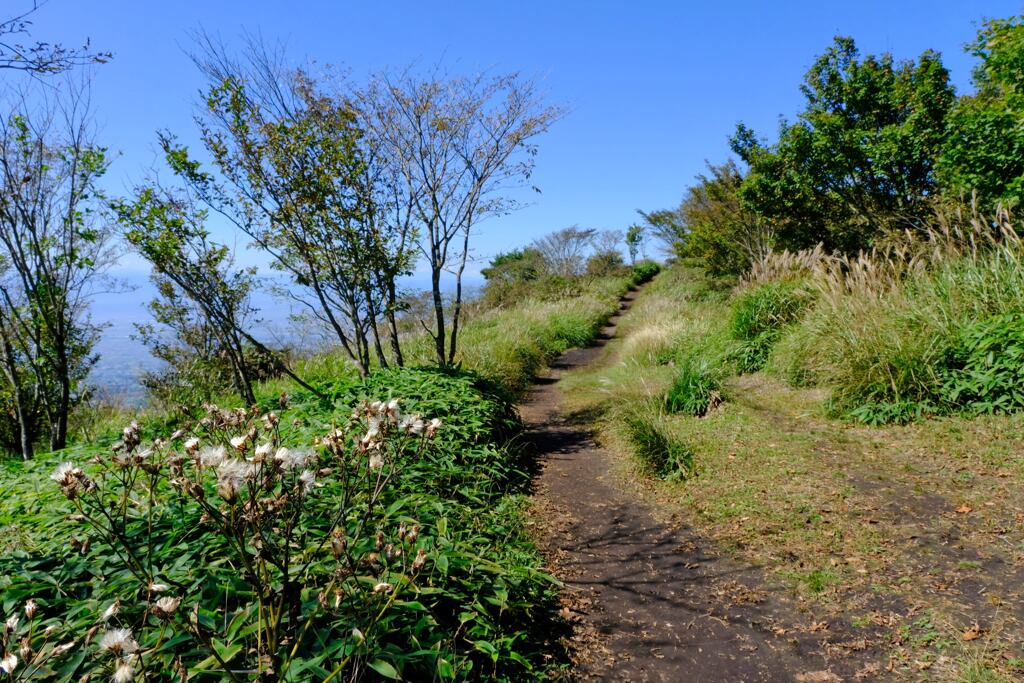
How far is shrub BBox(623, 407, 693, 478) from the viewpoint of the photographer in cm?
465

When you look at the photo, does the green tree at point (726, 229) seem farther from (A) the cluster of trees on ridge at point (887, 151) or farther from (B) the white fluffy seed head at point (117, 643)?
(B) the white fluffy seed head at point (117, 643)

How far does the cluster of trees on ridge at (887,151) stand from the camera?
642 cm

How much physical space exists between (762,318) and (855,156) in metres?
3.78

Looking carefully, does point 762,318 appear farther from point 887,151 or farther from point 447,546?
point 447,546

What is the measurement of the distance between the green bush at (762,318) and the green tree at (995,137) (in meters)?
2.32

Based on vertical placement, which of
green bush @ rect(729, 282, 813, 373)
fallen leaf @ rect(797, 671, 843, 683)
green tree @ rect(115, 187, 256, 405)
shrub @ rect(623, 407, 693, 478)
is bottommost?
fallen leaf @ rect(797, 671, 843, 683)

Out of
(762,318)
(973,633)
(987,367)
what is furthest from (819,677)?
(762,318)

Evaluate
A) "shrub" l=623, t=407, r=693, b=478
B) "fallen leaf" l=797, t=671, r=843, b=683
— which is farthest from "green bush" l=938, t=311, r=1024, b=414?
"fallen leaf" l=797, t=671, r=843, b=683

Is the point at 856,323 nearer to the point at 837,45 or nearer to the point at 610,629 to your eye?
the point at 610,629

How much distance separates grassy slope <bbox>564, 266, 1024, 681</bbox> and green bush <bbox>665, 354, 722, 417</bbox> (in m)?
0.19

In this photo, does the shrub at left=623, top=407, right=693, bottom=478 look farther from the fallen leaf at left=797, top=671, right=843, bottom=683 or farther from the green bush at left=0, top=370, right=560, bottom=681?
the fallen leaf at left=797, top=671, right=843, bottom=683

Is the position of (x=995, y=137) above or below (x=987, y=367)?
above

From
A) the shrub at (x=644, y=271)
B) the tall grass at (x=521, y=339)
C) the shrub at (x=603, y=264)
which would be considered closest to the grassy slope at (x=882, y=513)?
the tall grass at (x=521, y=339)

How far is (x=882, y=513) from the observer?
3389 mm
